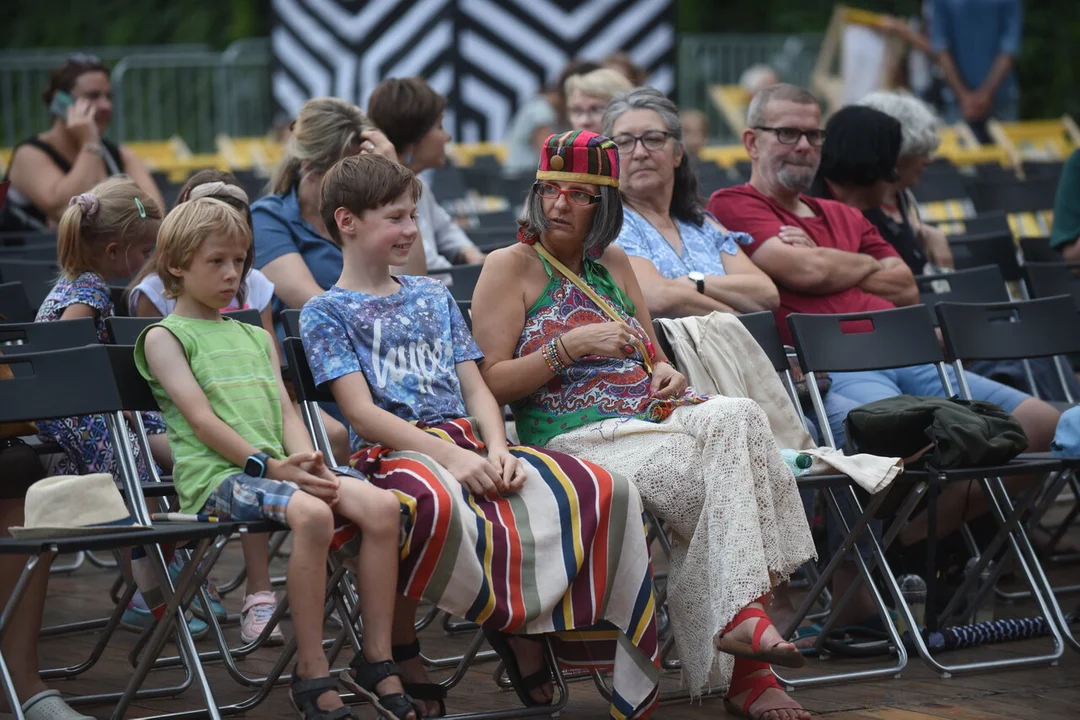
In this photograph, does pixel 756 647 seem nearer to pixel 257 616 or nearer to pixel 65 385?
pixel 257 616

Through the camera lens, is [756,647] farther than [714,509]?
No

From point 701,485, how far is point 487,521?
1.90 ft

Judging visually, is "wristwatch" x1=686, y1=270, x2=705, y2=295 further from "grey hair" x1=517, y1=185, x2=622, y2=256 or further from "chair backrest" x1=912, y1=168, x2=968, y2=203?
"chair backrest" x1=912, y1=168, x2=968, y2=203

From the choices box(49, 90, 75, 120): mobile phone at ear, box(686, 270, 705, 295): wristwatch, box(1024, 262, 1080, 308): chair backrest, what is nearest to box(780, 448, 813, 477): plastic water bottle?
box(686, 270, 705, 295): wristwatch

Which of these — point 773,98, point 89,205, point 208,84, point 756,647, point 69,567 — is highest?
point 773,98

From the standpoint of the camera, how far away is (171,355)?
151 inches

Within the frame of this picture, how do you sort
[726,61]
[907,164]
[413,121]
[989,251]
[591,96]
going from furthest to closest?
[726,61], [591,96], [989,251], [907,164], [413,121]

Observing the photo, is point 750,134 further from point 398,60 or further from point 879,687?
point 398,60

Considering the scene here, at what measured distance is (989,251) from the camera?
22.2ft

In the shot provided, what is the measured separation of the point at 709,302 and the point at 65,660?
2.22 m

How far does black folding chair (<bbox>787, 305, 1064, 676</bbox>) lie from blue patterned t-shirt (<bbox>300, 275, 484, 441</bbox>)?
1164mm

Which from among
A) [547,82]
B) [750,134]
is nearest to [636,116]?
[750,134]

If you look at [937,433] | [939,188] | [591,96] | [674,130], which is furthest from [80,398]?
[939,188]

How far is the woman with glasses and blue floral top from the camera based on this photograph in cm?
490
